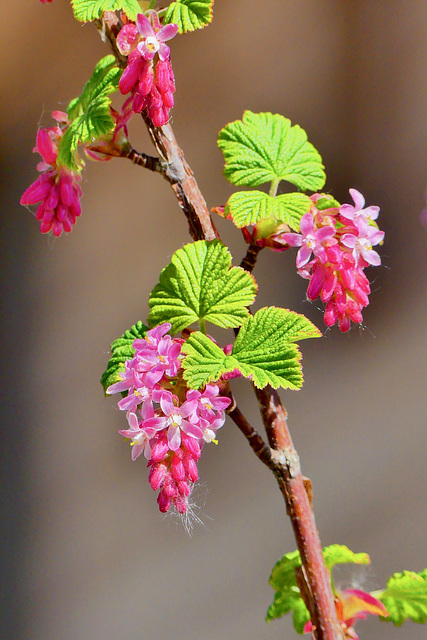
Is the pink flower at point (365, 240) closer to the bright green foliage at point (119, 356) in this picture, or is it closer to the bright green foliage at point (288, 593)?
the bright green foliage at point (119, 356)

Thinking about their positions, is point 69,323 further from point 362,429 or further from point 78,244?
point 362,429

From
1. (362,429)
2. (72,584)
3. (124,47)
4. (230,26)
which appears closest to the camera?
(124,47)

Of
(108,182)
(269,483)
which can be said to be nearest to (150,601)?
(269,483)

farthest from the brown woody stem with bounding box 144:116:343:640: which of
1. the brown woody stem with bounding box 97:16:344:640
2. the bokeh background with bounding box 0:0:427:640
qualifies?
the bokeh background with bounding box 0:0:427:640

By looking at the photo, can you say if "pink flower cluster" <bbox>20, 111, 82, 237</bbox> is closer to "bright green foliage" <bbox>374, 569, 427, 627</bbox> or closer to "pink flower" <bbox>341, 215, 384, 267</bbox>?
"pink flower" <bbox>341, 215, 384, 267</bbox>

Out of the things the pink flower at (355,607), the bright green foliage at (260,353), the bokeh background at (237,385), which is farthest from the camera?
the bokeh background at (237,385)

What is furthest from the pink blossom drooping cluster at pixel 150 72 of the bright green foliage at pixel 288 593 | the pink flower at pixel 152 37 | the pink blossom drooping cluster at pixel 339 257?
the bright green foliage at pixel 288 593
